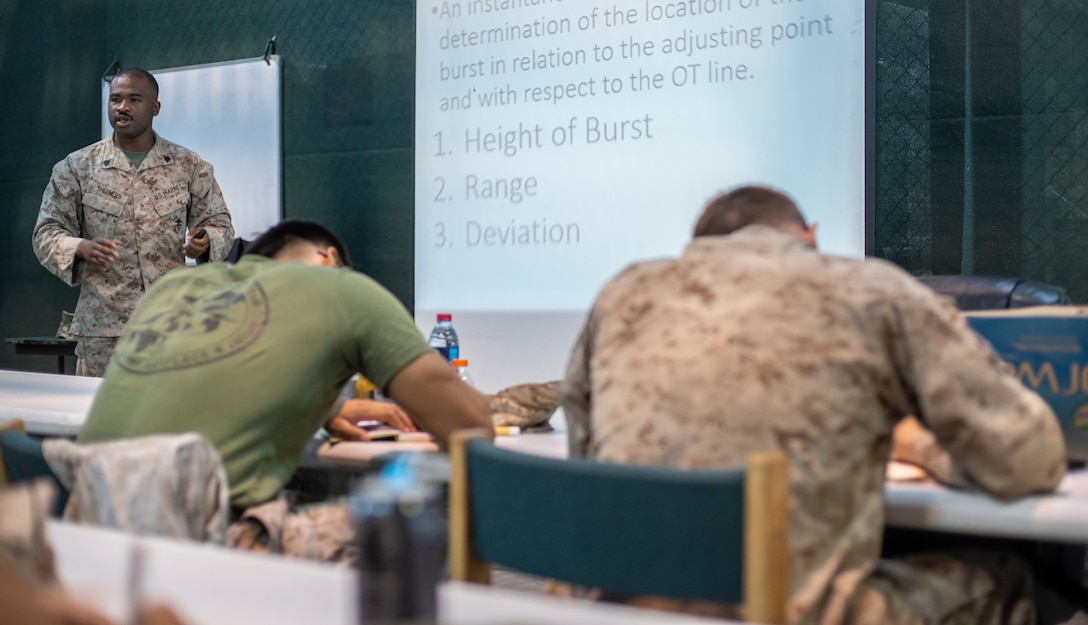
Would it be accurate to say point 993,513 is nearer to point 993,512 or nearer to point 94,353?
point 993,512

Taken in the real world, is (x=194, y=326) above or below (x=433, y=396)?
above

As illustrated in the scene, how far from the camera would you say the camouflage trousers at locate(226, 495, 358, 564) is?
1721 millimetres

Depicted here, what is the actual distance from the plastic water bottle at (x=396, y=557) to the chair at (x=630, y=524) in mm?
381

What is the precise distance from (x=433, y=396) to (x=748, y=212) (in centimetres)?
59

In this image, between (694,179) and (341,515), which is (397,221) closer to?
(694,179)

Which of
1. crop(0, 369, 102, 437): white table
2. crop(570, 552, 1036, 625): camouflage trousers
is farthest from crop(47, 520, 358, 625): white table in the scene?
crop(0, 369, 102, 437): white table

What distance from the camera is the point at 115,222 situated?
178 inches

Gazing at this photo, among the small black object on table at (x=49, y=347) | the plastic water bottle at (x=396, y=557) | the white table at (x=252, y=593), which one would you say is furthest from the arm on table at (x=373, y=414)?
the small black object on table at (x=49, y=347)

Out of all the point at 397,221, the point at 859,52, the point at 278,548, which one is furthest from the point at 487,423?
the point at 397,221

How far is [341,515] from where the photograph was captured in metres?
1.81

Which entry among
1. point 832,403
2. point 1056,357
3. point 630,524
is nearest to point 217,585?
point 630,524

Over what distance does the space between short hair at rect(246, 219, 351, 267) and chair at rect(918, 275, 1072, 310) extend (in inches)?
46.9

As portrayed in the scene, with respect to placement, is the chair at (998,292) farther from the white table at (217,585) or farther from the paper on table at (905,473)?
the white table at (217,585)

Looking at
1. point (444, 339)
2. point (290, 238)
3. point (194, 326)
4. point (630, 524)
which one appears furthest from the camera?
point (444, 339)
